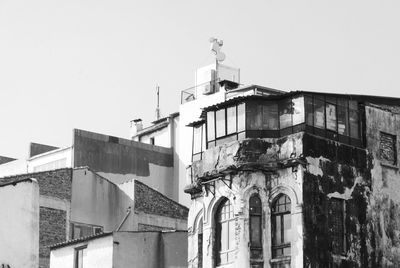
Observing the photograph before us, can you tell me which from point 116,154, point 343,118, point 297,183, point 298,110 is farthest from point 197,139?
point 116,154

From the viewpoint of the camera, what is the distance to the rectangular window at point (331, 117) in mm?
43500

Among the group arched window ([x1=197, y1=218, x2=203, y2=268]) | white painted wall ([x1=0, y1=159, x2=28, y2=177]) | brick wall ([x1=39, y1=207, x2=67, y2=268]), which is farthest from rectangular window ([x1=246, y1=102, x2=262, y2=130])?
white painted wall ([x1=0, y1=159, x2=28, y2=177])

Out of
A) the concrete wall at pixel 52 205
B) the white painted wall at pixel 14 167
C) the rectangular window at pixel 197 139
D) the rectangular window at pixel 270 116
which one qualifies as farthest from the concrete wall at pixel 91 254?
A: the white painted wall at pixel 14 167

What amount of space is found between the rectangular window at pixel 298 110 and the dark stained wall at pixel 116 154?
2016cm

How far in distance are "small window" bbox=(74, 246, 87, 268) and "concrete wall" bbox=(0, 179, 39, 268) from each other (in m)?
4.53

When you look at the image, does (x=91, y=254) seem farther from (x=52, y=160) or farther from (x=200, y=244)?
(x=52, y=160)

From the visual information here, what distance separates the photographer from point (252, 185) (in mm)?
42281

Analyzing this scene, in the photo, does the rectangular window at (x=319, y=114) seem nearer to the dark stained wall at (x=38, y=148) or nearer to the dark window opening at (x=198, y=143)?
the dark window opening at (x=198, y=143)

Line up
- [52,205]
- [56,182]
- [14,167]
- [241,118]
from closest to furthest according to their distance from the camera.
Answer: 1. [241,118]
2. [52,205]
3. [56,182]
4. [14,167]

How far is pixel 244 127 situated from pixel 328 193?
4.10 metres

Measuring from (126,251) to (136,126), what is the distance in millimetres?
23051

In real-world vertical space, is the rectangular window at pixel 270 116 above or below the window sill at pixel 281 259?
above

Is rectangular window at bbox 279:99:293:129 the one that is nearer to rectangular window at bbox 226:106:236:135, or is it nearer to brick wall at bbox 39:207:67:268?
rectangular window at bbox 226:106:236:135

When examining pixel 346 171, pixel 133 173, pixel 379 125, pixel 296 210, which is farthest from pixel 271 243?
pixel 133 173
